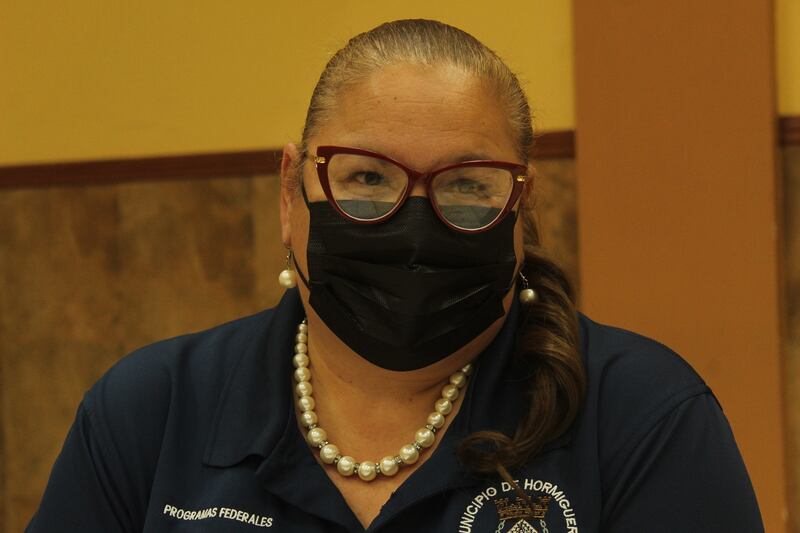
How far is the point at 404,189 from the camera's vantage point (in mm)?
1407

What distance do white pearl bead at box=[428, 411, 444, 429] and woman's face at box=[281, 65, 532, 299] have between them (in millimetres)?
297

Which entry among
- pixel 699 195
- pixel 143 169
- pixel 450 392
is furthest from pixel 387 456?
pixel 143 169

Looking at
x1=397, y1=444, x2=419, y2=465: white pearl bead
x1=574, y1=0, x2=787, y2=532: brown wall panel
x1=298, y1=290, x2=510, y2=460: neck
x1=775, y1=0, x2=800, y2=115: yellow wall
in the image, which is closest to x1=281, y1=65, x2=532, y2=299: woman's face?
x1=298, y1=290, x2=510, y2=460: neck

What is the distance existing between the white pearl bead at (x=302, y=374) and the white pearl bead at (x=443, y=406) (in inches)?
7.4

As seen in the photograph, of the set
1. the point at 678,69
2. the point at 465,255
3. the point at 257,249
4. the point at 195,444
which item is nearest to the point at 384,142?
the point at 465,255

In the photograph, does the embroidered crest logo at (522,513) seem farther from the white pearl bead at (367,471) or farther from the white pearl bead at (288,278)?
the white pearl bead at (288,278)

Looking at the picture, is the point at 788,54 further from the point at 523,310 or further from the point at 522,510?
→ the point at 522,510

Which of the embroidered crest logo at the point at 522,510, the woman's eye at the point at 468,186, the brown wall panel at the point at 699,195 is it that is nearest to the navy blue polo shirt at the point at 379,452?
the embroidered crest logo at the point at 522,510

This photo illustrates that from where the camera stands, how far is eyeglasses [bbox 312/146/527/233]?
4.63 feet

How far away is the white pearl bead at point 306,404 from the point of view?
1554mm

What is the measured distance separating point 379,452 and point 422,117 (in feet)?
1.41

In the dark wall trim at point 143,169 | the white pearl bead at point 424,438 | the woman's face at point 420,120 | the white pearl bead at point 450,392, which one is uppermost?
the dark wall trim at point 143,169

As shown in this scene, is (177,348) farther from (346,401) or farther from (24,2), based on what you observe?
(24,2)

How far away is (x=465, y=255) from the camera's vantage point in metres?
1.43
